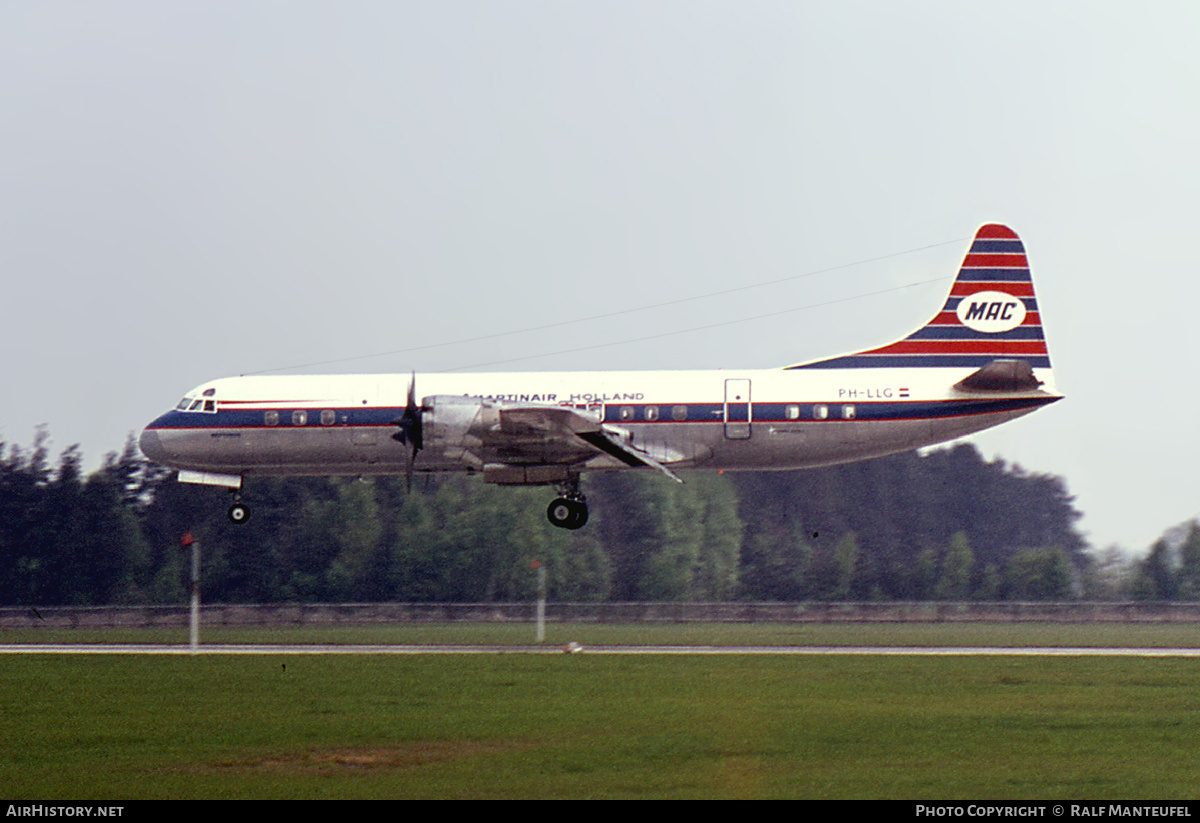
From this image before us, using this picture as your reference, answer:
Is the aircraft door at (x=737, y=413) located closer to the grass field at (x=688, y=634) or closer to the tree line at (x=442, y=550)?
the grass field at (x=688, y=634)

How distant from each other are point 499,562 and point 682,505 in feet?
49.5

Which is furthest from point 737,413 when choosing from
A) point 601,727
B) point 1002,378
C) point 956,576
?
point 956,576

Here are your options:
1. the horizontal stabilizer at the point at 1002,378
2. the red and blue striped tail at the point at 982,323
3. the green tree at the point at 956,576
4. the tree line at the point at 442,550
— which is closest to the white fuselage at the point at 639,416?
the horizontal stabilizer at the point at 1002,378

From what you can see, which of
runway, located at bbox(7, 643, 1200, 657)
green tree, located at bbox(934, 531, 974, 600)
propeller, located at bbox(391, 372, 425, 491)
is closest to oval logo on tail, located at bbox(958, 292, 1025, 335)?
runway, located at bbox(7, 643, 1200, 657)

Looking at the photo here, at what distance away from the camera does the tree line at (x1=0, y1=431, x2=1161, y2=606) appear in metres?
66.3

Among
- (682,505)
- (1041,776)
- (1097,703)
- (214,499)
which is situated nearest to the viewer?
→ (1041,776)

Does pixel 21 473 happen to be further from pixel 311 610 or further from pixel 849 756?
pixel 849 756

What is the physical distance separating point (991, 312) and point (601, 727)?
69.2 feet

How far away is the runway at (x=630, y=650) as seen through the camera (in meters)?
37.8

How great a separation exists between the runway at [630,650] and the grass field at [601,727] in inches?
63.5

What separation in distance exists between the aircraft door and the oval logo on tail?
24.2 feet

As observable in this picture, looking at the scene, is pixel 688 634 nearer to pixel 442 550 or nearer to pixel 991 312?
pixel 991 312

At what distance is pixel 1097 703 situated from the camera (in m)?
28.3
